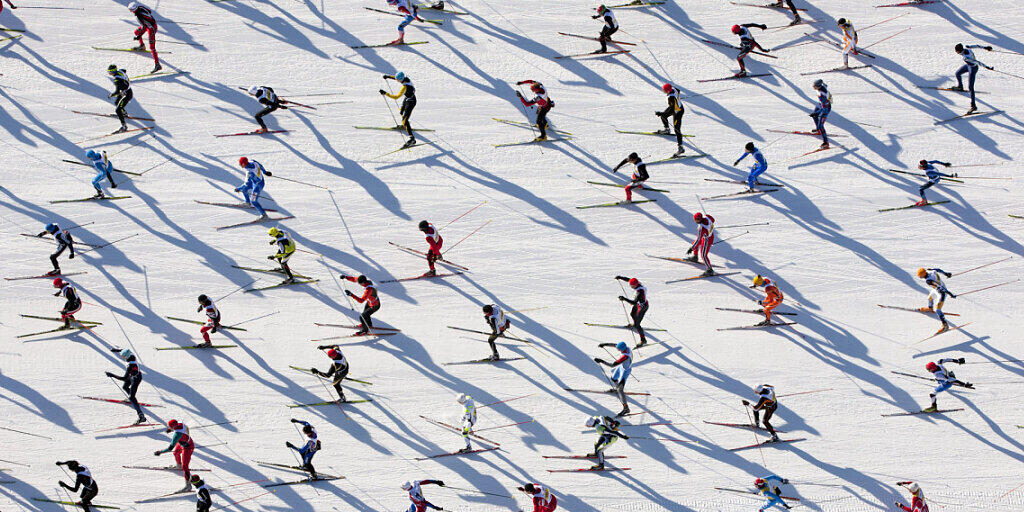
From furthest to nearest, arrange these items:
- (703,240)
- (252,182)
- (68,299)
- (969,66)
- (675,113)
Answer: (969,66) → (675,113) → (252,182) → (703,240) → (68,299)

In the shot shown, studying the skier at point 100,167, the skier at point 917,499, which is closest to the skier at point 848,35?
the skier at point 917,499

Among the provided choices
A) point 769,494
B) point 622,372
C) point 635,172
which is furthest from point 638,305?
point 769,494

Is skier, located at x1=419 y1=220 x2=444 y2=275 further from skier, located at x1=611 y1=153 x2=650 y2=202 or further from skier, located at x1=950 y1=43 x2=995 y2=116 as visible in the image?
skier, located at x1=950 y1=43 x2=995 y2=116

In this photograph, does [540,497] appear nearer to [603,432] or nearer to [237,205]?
[603,432]

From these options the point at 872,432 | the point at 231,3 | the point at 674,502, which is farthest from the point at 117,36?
the point at 872,432

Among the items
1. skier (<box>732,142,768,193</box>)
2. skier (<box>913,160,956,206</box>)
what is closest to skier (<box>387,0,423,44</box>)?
skier (<box>732,142,768,193</box>)

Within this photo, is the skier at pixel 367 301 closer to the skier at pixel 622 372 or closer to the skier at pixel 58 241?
the skier at pixel 622 372
